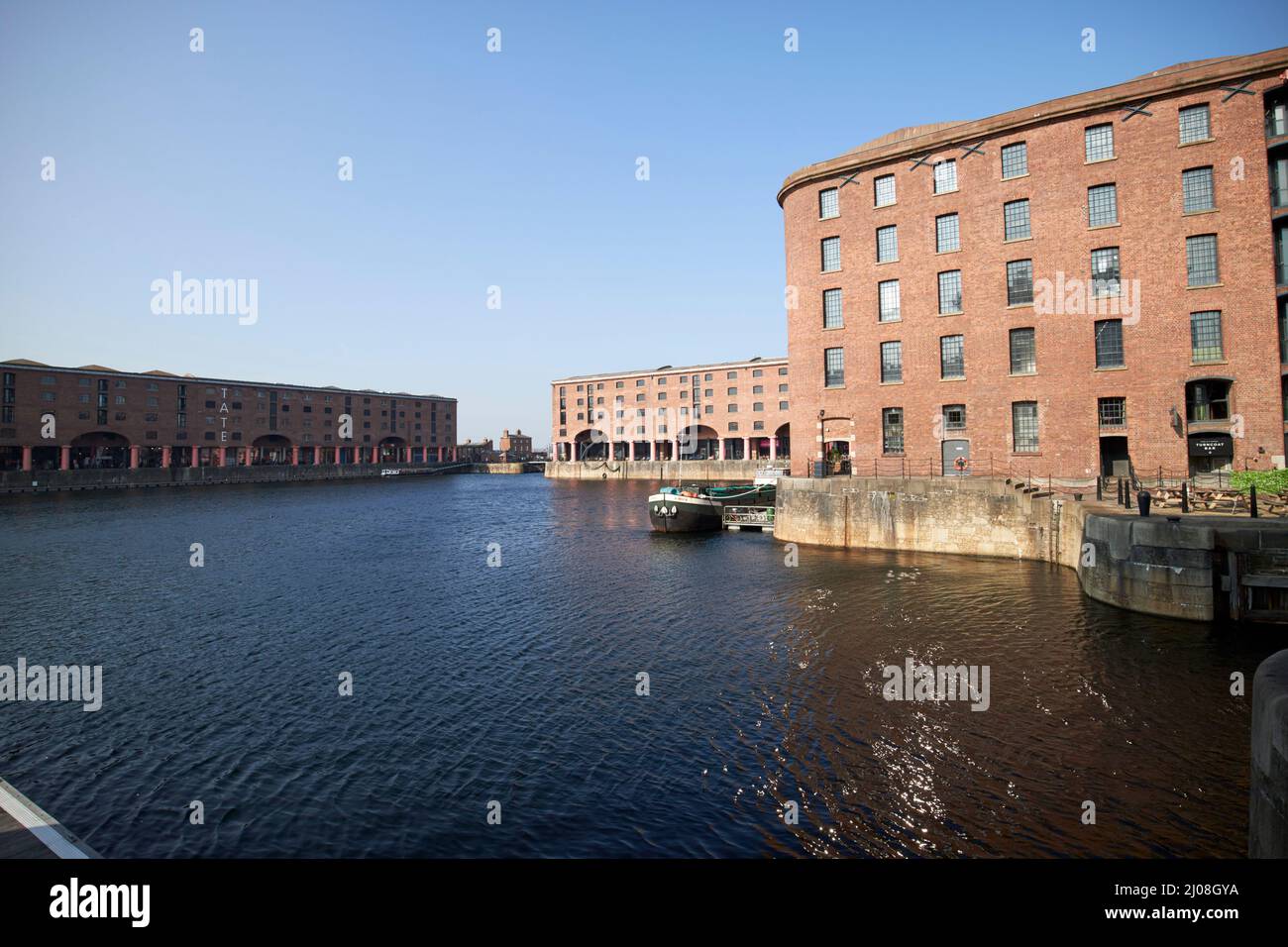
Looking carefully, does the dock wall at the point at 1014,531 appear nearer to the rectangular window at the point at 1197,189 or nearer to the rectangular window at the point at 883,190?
the rectangular window at the point at 1197,189

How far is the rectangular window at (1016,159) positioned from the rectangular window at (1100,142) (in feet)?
9.58

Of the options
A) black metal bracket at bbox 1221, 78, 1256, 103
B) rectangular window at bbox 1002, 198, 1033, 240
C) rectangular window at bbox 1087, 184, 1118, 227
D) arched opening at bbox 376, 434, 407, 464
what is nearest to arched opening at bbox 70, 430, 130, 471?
arched opening at bbox 376, 434, 407, 464

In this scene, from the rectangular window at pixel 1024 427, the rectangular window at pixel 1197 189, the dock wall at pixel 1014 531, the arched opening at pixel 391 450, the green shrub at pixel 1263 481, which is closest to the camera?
the dock wall at pixel 1014 531

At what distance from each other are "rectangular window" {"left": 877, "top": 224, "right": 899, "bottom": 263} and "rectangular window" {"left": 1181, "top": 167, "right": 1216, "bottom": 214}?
1409 cm

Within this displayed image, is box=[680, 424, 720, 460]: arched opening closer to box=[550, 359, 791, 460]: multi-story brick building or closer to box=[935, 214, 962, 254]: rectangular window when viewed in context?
box=[550, 359, 791, 460]: multi-story brick building

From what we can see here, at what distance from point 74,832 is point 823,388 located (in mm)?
41607

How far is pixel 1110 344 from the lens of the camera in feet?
118

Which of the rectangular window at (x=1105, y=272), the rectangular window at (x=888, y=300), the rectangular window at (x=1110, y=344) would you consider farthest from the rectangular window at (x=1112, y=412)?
the rectangular window at (x=888, y=300)

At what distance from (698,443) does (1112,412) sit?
318 ft

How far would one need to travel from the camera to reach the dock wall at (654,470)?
118 m

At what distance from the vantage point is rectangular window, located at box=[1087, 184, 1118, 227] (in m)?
35.9

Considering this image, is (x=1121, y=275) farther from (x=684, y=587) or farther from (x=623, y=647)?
(x=623, y=647)

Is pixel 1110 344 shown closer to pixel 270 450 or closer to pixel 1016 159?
pixel 1016 159

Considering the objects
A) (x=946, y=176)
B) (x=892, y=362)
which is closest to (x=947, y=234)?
(x=946, y=176)
